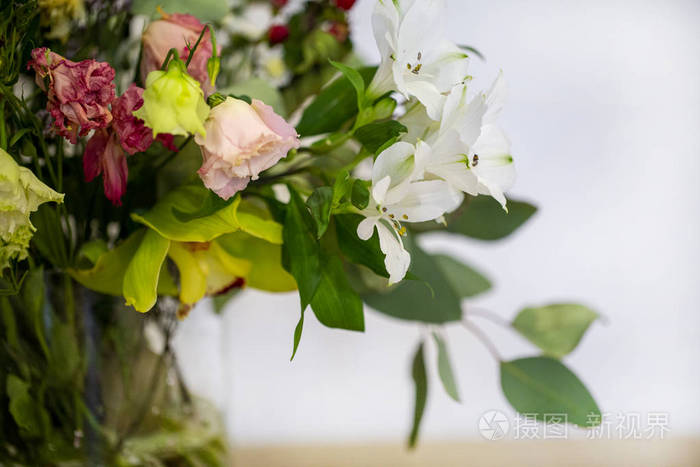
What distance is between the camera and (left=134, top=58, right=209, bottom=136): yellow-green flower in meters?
0.28

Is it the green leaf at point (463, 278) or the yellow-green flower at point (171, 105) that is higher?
the yellow-green flower at point (171, 105)

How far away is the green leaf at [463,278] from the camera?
621 millimetres

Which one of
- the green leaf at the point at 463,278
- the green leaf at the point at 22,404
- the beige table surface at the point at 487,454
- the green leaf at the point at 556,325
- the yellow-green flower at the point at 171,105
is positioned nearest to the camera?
the yellow-green flower at the point at 171,105

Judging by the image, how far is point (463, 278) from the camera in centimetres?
62

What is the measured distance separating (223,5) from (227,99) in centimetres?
14

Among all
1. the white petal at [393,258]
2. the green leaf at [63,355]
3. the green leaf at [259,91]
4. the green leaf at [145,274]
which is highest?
the green leaf at [259,91]

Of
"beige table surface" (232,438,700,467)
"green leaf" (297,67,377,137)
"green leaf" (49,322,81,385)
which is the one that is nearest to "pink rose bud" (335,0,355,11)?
"green leaf" (297,67,377,137)

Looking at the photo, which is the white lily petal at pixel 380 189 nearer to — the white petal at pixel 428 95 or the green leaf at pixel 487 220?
the white petal at pixel 428 95

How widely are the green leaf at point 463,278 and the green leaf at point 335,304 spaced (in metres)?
0.26

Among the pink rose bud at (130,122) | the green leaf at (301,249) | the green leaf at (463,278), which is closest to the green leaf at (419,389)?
the green leaf at (463,278)

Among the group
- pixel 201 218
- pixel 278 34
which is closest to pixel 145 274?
pixel 201 218

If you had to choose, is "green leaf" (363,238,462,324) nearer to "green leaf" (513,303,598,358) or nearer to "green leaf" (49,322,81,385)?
"green leaf" (513,303,598,358)

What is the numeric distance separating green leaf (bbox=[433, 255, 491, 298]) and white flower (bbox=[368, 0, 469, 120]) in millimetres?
293

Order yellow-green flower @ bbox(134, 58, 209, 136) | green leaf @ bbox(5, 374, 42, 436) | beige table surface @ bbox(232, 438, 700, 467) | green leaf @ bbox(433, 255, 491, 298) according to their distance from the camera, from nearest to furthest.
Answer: yellow-green flower @ bbox(134, 58, 209, 136)
green leaf @ bbox(5, 374, 42, 436)
green leaf @ bbox(433, 255, 491, 298)
beige table surface @ bbox(232, 438, 700, 467)
